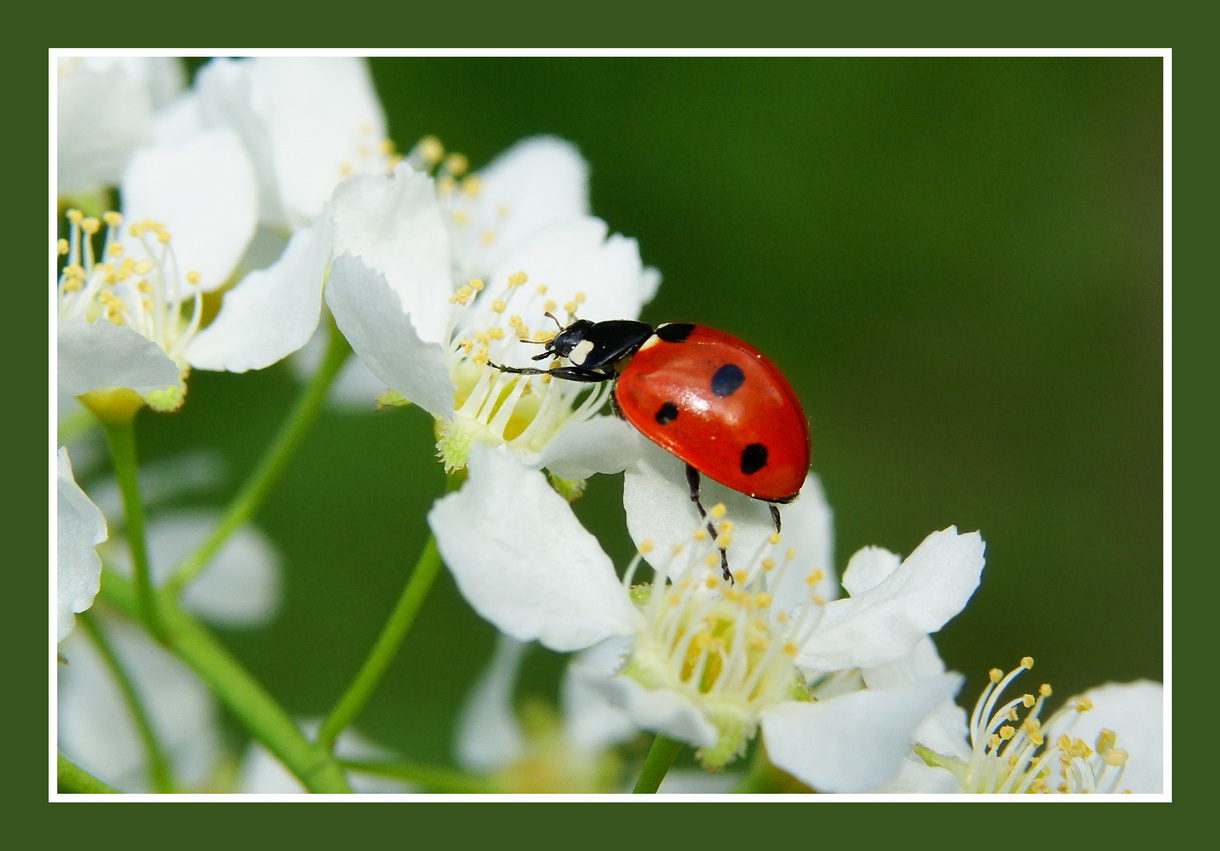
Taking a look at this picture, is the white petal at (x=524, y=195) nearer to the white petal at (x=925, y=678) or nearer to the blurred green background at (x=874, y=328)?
the blurred green background at (x=874, y=328)

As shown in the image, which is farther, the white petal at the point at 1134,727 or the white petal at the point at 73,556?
the white petal at the point at 1134,727

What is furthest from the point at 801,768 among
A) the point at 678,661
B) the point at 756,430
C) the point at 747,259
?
the point at 747,259

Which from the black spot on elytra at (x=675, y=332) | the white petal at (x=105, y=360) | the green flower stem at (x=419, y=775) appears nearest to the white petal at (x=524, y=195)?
the black spot on elytra at (x=675, y=332)

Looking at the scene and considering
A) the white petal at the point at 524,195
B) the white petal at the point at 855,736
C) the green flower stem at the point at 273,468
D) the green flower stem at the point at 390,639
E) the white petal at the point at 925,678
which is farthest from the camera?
the white petal at the point at 524,195

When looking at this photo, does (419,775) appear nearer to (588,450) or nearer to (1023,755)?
(588,450)

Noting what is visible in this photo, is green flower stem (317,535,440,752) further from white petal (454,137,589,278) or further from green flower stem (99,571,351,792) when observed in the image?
white petal (454,137,589,278)

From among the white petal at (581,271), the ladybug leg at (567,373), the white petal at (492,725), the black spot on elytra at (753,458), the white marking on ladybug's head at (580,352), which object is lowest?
the white petal at (492,725)

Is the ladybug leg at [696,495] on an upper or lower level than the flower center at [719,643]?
upper

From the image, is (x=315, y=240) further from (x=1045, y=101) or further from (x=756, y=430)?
(x=1045, y=101)

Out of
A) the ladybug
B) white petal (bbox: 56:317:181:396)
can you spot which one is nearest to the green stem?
white petal (bbox: 56:317:181:396)
